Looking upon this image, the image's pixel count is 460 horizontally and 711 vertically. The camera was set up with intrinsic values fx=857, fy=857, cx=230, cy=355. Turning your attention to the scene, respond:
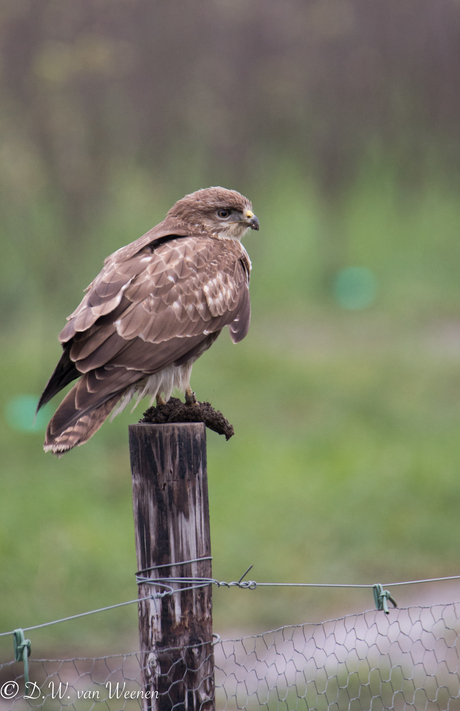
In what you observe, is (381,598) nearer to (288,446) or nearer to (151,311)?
(151,311)

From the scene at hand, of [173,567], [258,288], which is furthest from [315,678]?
[258,288]

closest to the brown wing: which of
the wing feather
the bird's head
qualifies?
the wing feather

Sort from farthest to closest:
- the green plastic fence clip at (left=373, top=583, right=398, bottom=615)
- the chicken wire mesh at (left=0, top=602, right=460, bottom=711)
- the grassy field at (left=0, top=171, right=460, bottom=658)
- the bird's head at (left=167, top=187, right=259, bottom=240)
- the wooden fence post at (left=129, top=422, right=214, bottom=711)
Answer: the grassy field at (left=0, top=171, right=460, bottom=658)
the chicken wire mesh at (left=0, top=602, right=460, bottom=711)
the bird's head at (left=167, top=187, right=259, bottom=240)
the green plastic fence clip at (left=373, top=583, right=398, bottom=615)
the wooden fence post at (left=129, top=422, right=214, bottom=711)

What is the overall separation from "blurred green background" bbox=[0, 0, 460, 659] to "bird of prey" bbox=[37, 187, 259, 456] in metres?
3.72

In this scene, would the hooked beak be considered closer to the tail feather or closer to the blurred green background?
the tail feather

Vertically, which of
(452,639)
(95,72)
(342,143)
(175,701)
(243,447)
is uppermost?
(342,143)

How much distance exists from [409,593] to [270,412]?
4.52m

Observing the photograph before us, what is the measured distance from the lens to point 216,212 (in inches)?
149

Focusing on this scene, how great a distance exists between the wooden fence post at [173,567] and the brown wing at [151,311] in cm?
48

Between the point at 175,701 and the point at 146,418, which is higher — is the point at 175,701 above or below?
below

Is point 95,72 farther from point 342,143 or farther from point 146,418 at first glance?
point 146,418

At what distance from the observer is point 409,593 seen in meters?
7.05

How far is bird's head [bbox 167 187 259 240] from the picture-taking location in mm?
3758

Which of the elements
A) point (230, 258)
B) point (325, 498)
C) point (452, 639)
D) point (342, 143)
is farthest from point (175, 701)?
point (342, 143)
